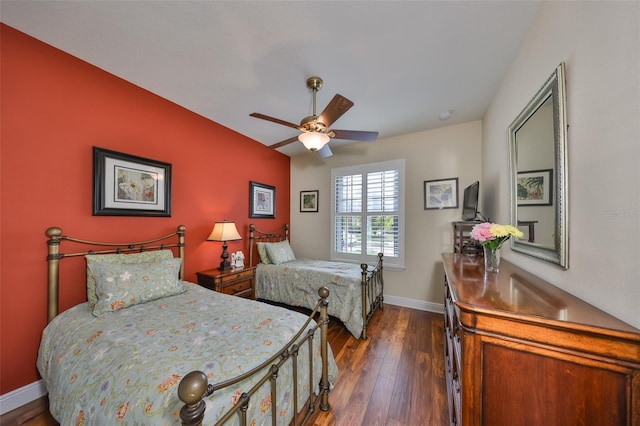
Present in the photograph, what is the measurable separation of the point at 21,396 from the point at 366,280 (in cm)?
300

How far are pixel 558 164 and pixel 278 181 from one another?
3.78 meters

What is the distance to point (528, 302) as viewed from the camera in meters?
0.94

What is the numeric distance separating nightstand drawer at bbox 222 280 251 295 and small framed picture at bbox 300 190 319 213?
1871mm

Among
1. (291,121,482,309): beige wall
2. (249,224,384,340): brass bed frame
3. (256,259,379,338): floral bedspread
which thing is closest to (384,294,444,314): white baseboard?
(291,121,482,309): beige wall

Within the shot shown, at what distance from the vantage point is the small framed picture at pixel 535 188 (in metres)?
1.25

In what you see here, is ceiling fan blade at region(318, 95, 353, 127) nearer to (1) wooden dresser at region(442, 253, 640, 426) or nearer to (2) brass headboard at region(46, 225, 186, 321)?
(1) wooden dresser at region(442, 253, 640, 426)

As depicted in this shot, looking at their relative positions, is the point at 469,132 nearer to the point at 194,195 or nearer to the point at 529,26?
the point at 529,26

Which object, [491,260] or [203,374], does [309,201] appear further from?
[203,374]

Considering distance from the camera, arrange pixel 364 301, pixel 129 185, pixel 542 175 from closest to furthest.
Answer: pixel 542 175
pixel 129 185
pixel 364 301

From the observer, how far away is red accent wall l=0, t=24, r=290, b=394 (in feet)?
5.17

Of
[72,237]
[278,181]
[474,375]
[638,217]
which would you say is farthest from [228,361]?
[278,181]

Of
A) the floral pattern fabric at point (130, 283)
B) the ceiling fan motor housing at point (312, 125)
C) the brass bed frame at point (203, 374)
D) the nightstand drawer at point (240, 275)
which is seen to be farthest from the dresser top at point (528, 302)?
the nightstand drawer at point (240, 275)

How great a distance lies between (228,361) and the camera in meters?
1.08

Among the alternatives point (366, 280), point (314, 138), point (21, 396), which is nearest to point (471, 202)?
point (366, 280)
